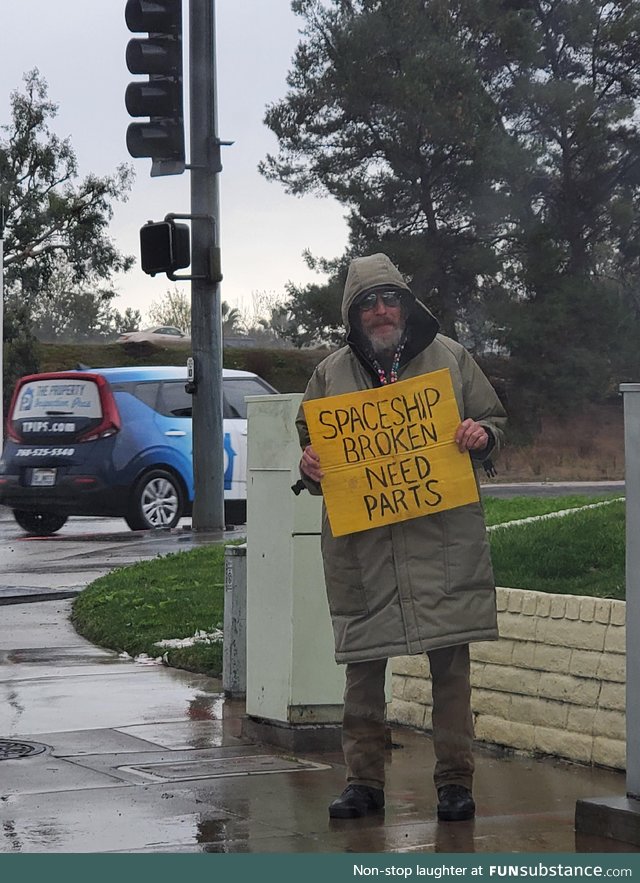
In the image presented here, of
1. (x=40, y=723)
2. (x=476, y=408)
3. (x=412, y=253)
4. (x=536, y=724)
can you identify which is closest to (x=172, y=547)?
(x=40, y=723)

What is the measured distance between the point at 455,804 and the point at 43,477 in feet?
40.9

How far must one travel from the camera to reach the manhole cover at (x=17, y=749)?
6.40 metres

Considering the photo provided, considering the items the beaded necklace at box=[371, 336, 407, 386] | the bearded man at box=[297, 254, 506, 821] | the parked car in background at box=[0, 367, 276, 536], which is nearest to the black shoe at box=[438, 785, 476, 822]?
the bearded man at box=[297, 254, 506, 821]

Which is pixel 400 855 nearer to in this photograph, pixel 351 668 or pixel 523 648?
pixel 351 668

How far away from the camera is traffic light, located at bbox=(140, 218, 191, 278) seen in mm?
14945

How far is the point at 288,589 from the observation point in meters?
6.37

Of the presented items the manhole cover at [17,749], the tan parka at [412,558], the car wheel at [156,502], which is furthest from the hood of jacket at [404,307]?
the car wheel at [156,502]

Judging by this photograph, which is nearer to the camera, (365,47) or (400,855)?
(400,855)

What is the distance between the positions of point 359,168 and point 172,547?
3094 cm

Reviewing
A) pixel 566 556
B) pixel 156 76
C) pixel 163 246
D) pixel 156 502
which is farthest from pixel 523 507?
pixel 566 556

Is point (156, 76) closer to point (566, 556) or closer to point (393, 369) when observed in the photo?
point (566, 556)

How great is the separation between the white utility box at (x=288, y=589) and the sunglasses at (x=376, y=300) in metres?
0.91

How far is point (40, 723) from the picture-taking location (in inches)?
281

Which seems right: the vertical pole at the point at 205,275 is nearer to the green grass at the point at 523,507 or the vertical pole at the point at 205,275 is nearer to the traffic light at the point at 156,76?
the traffic light at the point at 156,76
